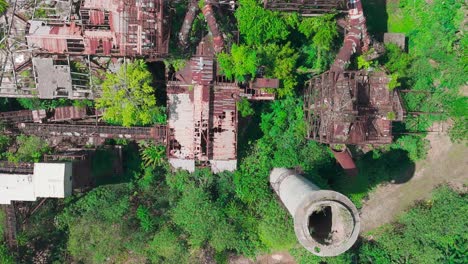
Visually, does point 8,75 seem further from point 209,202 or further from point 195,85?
point 209,202

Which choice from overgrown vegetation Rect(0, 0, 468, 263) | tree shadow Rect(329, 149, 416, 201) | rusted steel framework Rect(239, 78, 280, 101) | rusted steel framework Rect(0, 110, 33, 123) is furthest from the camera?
tree shadow Rect(329, 149, 416, 201)

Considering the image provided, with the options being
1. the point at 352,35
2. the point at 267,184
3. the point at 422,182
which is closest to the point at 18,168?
the point at 267,184

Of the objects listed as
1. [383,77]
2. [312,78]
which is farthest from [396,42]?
[312,78]

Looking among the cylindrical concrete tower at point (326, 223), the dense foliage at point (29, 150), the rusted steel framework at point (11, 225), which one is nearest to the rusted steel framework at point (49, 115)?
the dense foliage at point (29, 150)

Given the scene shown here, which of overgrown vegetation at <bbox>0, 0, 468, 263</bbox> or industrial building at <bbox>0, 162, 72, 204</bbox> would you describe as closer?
industrial building at <bbox>0, 162, 72, 204</bbox>

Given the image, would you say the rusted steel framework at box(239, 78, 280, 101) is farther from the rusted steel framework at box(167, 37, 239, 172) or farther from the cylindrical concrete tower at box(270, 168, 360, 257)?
the cylindrical concrete tower at box(270, 168, 360, 257)

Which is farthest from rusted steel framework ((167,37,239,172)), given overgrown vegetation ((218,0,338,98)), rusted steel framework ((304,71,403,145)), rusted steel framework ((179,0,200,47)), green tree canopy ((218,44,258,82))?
rusted steel framework ((304,71,403,145))

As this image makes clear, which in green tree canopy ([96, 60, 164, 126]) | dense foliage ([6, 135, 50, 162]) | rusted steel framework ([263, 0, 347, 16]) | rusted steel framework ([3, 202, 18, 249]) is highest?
rusted steel framework ([263, 0, 347, 16])

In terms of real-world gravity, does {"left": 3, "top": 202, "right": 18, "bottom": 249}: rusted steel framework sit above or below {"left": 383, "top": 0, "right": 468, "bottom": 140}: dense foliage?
below
